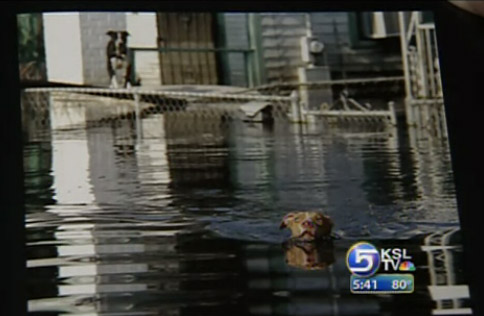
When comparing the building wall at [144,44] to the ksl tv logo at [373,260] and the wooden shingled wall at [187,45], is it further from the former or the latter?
the ksl tv logo at [373,260]

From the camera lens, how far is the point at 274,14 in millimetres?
2941

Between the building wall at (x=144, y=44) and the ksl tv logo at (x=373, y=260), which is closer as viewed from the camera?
the ksl tv logo at (x=373, y=260)

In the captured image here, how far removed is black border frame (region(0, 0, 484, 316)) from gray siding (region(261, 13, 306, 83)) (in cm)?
5

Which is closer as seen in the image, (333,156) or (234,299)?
(234,299)

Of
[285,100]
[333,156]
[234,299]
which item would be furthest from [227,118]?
[234,299]

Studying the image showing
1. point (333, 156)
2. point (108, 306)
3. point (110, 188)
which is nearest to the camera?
point (108, 306)

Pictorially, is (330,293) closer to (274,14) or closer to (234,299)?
(234,299)

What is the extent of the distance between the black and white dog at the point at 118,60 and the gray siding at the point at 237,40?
1.24 feet

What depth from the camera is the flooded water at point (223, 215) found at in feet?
8.41

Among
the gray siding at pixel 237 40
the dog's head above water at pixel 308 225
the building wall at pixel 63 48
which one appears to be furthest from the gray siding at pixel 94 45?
the dog's head above water at pixel 308 225

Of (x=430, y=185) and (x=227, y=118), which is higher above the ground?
(x=227, y=118)

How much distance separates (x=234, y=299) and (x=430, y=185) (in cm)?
85

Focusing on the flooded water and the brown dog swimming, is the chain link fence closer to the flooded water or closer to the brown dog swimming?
the flooded water

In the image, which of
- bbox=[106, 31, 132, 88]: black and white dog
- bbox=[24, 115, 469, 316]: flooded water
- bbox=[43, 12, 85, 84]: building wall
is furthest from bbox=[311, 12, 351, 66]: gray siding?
bbox=[43, 12, 85, 84]: building wall
